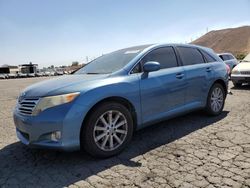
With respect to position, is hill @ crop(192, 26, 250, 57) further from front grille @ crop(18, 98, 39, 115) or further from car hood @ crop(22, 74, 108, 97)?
front grille @ crop(18, 98, 39, 115)

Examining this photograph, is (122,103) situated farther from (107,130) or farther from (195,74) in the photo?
(195,74)

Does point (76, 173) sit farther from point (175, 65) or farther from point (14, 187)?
point (175, 65)

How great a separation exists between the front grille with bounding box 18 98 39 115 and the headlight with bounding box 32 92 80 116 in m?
0.10

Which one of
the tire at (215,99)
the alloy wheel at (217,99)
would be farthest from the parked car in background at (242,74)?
the alloy wheel at (217,99)

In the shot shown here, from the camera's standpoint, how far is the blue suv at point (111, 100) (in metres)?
3.29

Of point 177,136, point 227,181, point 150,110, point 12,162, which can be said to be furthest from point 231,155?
point 12,162

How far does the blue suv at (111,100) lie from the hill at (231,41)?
10756cm

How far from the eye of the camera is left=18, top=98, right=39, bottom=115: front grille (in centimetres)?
342

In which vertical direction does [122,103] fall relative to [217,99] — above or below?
above

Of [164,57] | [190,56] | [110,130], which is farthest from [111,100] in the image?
[190,56]

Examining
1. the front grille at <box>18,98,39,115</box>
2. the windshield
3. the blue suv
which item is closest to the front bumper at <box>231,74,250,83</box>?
the blue suv

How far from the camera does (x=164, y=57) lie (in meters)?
4.64

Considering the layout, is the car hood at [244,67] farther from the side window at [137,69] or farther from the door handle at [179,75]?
the side window at [137,69]

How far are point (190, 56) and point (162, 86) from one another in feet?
4.36
